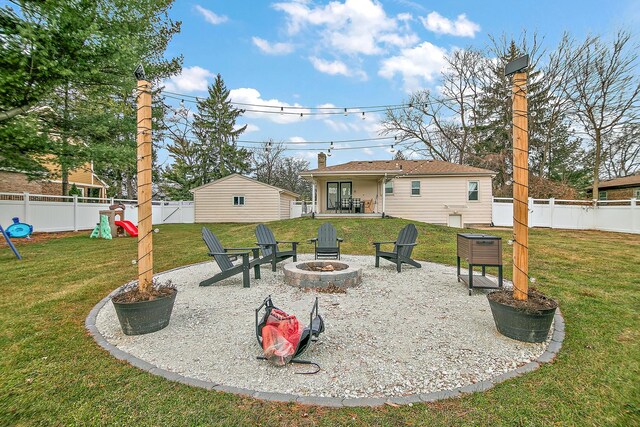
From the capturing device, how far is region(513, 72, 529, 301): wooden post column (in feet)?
9.98

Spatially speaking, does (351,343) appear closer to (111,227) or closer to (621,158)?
(111,227)

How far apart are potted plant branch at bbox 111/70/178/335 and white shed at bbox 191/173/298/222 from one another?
1801 cm

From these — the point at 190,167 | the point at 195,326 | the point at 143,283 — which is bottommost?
the point at 195,326

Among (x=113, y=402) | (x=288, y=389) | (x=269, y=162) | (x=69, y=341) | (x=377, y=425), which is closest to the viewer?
(x=377, y=425)

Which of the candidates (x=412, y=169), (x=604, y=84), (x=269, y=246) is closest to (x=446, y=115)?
(x=604, y=84)

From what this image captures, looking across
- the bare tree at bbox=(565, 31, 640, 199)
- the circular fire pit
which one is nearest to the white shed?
the circular fire pit

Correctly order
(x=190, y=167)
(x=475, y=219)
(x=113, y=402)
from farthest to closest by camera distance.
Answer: (x=190, y=167), (x=475, y=219), (x=113, y=402)

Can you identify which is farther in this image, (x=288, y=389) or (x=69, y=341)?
(x=69, y=341)

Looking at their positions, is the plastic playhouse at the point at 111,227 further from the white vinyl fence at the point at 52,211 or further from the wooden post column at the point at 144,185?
the wooden post column at the point at 144,185

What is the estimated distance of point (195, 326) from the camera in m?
3.54

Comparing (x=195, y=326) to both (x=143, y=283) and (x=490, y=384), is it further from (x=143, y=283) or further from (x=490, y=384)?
(x=490, y=384)

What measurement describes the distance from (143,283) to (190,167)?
29.7 meters

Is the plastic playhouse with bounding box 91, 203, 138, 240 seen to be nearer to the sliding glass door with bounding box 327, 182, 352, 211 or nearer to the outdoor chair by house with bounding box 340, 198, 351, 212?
the sliding glass door with bounding box 327, 182, 352, 211

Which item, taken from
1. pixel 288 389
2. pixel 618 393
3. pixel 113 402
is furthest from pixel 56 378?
pixel 618 393
